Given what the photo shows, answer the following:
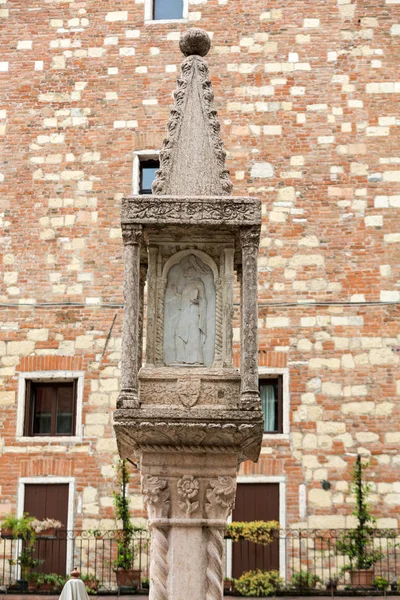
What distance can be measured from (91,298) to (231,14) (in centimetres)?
548

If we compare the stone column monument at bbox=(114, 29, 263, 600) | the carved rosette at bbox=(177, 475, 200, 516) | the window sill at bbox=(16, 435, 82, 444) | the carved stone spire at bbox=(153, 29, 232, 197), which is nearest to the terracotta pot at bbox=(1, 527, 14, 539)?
the window sill at bbox=(16, 435, 82, 444)

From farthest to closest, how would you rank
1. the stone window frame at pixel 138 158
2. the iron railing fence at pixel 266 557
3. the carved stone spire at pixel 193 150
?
the stone window frame at pixel 138 158 < the iron railing fence at pixel 266 557 < the carved stone spire at pixel 193 150

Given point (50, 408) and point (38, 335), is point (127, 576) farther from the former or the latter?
point (38, 335)

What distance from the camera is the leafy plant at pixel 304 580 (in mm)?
15312

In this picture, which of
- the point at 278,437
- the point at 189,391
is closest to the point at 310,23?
the point at 278,437

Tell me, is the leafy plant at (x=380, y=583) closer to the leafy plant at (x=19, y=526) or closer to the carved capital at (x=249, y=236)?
the leafy plant at (x=19, y=526)

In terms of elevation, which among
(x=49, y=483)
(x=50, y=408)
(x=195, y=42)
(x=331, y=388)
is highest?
(x=195, y=42)

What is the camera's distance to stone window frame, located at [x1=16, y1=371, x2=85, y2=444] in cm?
1688

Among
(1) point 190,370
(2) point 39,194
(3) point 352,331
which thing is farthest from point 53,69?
(1) point 190,370

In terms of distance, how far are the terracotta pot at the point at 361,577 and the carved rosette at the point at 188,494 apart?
22.9ft

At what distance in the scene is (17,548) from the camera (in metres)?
16.0

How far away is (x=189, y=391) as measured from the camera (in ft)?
30.1

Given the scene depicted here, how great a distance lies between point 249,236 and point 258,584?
7.38 meters

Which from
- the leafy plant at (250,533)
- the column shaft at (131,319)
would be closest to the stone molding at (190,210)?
the column shaft at (131,319)
